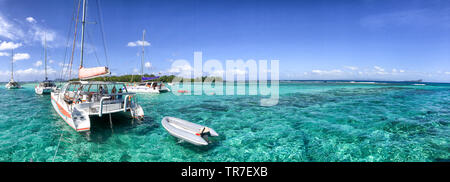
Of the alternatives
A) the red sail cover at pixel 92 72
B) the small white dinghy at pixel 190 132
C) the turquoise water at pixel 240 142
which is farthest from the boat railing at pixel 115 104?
the small white dinghy at pixel 190 132

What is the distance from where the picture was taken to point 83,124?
28.3 feet

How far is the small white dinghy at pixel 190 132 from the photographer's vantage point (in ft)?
23.8

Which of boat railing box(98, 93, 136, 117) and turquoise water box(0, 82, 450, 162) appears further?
boat railing box(98, 93, 136, 117)

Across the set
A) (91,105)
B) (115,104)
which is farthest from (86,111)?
(115,104)

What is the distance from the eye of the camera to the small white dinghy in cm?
725

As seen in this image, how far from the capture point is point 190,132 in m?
8.28

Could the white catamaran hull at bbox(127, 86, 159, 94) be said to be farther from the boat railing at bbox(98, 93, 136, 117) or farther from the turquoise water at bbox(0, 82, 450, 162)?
the boat railing at bbox(98, 93, 136, 117)

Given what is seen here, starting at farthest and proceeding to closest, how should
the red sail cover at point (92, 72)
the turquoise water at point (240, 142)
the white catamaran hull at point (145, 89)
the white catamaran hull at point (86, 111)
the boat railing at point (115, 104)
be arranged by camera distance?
the white catamaran hull at point (145, 89)
the red sail cover at point (92, 72)
the boat railing at point (115, 104)
the white catamaran hull at point (86, 111)
the turquoise water at point (240, 142)

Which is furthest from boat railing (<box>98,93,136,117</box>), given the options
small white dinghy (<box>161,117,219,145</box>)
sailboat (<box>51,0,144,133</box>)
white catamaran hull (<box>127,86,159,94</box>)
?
white catamaran hull (<box>127,86,159,94</box>)

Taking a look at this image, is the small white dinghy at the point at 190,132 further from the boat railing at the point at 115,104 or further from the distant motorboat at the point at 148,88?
the distant motorboat at the point at 148,88

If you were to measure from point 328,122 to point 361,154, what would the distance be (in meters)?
5.34

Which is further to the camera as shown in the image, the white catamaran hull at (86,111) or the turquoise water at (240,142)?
the white catamaran hull at (86,111)

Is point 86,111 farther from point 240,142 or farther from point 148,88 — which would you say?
point 148,88
